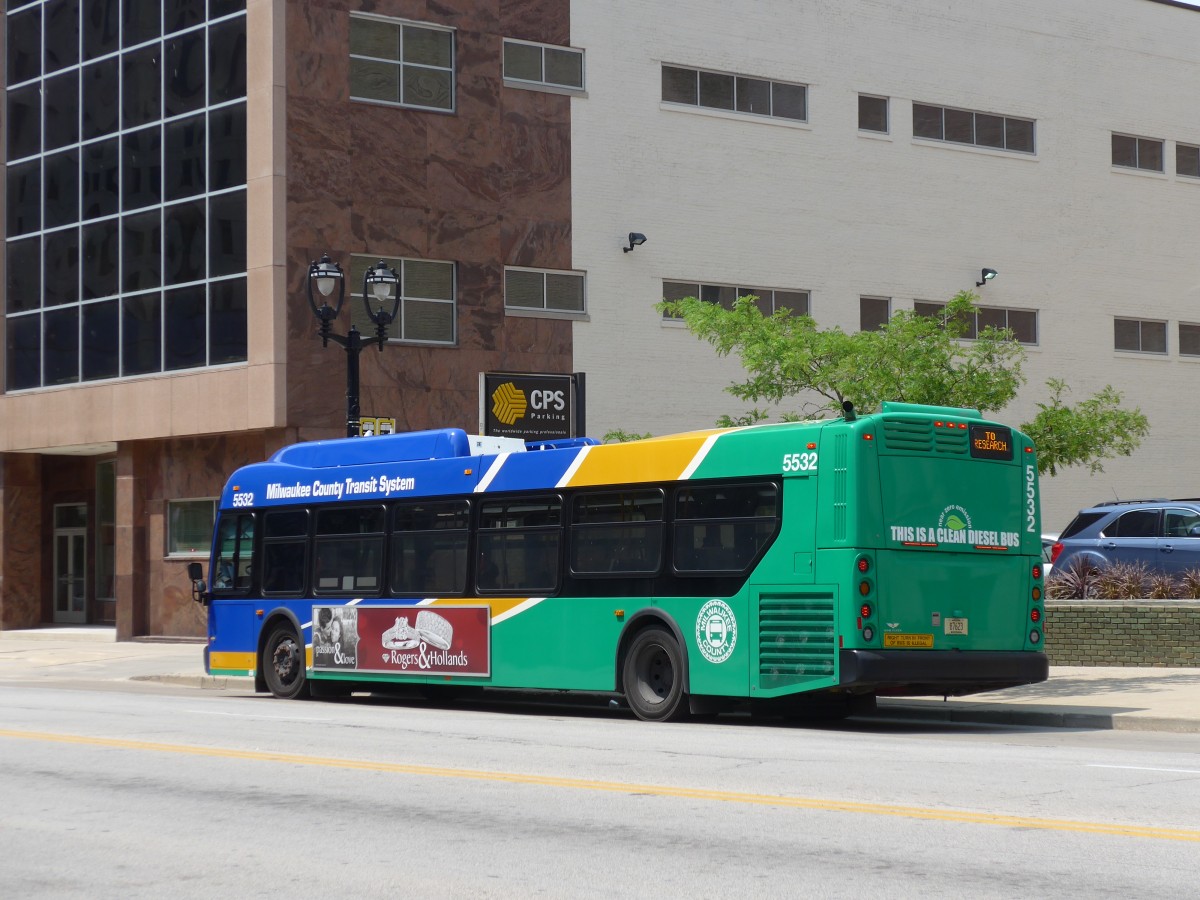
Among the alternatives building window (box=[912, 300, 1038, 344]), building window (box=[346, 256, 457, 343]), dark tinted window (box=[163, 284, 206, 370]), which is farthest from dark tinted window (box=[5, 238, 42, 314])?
building window (box=[912, 300, 1038, 344])

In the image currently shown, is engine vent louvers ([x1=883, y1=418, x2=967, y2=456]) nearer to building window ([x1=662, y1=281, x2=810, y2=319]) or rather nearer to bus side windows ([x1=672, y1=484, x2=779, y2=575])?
bus side windows ([x1=672, y1=484, x2=779, y2=575])

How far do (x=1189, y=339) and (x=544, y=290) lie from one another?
19.8 m

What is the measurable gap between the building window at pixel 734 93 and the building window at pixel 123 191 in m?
9.84

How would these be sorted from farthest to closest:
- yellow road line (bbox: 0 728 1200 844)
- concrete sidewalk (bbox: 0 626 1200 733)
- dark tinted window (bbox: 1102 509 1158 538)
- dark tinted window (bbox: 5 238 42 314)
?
dark tinted window (bbox: 5 238 42 314), dark tinted window (bbox: 1102 509 1158 538), concrete sidewalk (bbox: 0 626 1200 733), yellow road line (bbox: 0 728 1200 844)

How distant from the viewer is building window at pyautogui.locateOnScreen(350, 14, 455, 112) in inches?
1337

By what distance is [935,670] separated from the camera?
15.6 meters

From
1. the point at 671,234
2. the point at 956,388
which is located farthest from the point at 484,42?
the point at 956,388

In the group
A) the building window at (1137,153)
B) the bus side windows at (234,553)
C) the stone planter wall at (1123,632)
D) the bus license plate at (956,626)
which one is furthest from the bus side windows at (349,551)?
the building window at (1137,153)

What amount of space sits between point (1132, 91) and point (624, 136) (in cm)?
1611

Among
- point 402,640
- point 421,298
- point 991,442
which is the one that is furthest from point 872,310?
point 991,442

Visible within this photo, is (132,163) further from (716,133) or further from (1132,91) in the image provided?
(1132,91)

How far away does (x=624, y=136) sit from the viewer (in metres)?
37.0

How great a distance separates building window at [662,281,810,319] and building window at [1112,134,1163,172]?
11322 millimetres

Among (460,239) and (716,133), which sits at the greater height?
(716,133)
